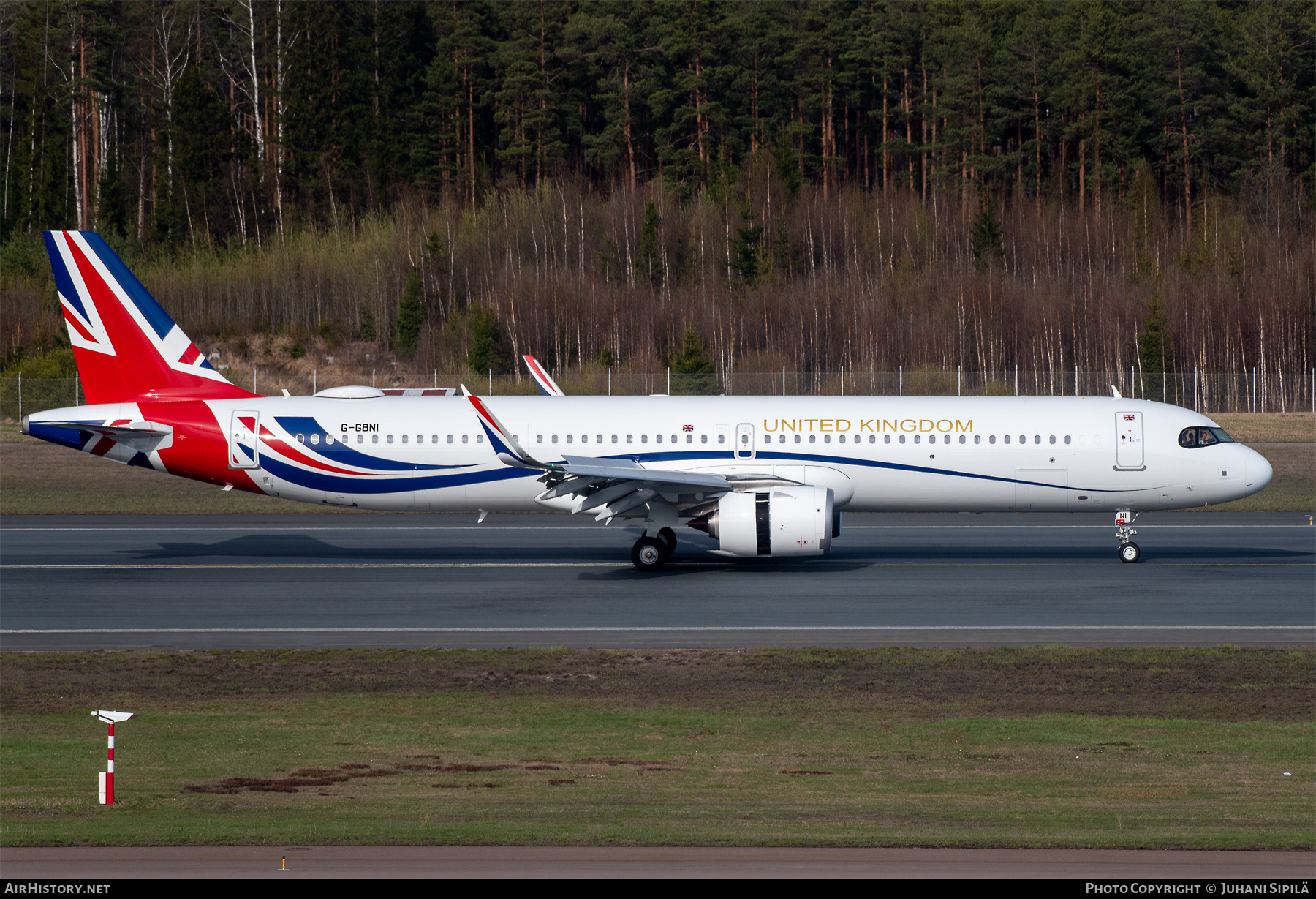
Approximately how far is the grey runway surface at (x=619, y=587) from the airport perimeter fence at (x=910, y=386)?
82.4 ft

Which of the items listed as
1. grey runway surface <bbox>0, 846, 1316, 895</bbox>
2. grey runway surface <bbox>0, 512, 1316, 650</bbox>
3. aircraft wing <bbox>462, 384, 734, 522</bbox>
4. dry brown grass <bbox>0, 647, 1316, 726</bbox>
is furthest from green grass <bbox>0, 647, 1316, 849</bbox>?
aircraft wing <bbox>462, 384, 734, 522</bbox>

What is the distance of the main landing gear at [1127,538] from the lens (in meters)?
27.1

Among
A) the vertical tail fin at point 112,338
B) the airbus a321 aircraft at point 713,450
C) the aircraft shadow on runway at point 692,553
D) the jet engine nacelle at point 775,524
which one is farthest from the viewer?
the vertical tail fin at point 112,338

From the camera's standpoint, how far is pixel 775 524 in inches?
977

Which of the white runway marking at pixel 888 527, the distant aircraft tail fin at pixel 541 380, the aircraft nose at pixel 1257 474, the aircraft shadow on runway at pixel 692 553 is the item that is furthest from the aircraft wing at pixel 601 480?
the aircraft nose at pixel 1257 474

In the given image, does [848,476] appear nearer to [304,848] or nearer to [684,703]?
[684,703]

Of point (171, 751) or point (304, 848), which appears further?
point (171, 751)

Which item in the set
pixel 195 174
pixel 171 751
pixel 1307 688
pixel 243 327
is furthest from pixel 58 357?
pixel 1307 688

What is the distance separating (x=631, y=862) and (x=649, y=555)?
17.2 meters

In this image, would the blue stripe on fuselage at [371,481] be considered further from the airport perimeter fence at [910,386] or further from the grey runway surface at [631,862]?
the airport perimeter fence at [910,386]

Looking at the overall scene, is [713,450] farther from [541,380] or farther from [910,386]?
[910,386]

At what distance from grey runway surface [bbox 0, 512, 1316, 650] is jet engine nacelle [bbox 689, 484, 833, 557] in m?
0.73

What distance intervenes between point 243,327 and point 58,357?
43.4ft

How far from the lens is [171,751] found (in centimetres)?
1314
